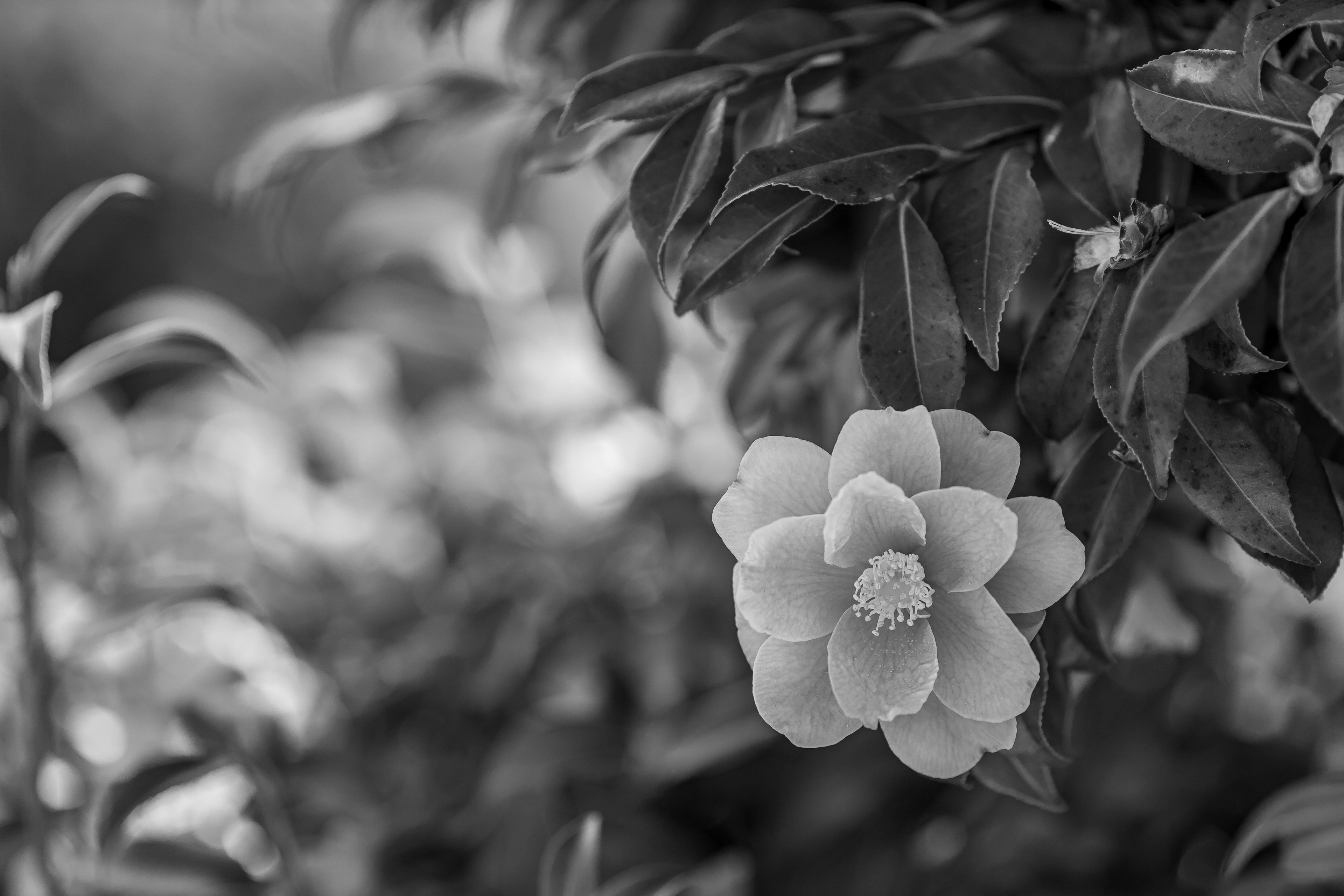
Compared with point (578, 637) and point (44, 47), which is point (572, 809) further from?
point (44, 47)

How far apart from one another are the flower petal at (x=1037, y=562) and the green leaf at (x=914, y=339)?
0.18 feet

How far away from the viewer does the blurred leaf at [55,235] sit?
0.61 meters

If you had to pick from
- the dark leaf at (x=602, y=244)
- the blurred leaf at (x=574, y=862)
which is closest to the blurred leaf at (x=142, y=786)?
the blurred leaf at (x=574, y=862)

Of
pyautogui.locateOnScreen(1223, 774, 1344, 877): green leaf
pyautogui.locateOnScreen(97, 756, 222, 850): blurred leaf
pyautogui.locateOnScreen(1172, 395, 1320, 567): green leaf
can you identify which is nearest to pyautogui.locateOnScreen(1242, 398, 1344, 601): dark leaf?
pyautogui.locateOnScreen(1172, 395, 1320, 567): green leaf

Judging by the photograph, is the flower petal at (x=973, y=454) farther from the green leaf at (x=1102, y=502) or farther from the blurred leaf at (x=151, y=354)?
the blurred leaf at (x=151, y=354)

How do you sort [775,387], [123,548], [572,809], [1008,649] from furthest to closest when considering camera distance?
[123,548] → [572,809] → [775,387] → [1008,649]

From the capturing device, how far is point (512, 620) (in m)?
1.04

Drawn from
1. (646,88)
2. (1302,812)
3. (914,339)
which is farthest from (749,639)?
(1302,812)

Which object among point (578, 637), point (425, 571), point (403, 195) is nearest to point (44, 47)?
point (403, 195)

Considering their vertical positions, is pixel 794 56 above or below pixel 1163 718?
above

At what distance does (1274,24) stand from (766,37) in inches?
9.2

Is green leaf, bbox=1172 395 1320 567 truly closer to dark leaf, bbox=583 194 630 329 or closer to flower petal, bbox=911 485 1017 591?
flower petal, bbox=911 485 1017 591

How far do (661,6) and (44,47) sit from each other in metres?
3.84

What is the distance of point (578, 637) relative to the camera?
1.01 m
